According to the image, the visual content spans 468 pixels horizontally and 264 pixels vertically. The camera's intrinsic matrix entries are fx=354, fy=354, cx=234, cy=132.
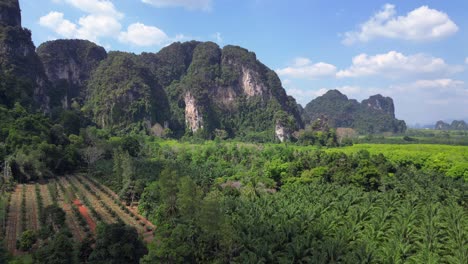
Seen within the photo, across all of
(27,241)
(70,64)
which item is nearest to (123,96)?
(70,64)

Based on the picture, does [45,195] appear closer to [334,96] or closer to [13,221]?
[13,221]

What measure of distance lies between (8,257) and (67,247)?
2343 mm

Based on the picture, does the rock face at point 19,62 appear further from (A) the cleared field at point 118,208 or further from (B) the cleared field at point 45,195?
(A) the cleared field at point 118,208

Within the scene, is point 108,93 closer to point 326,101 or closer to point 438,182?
point 438,182

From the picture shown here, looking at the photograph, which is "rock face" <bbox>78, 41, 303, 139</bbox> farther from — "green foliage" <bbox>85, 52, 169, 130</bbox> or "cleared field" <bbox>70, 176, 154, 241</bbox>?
"cleared field" <bbox>70, 176, 154, 241</bbox>

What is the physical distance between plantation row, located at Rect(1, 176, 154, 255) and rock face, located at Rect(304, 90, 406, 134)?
10871cm

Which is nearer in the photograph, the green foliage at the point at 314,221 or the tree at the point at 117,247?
the tree at the point at 117,247

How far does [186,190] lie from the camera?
75.8 ft

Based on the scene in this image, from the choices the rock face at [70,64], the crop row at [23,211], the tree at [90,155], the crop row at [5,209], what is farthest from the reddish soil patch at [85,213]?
the rock face at [70,64]

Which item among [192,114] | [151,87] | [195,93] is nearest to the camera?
[195,93]

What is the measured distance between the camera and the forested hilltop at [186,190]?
18.0 metres

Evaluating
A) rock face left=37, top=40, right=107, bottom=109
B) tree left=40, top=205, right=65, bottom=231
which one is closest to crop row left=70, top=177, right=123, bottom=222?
tree left=40, top=205, right=65, bottom=231

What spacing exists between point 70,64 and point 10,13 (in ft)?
88.6

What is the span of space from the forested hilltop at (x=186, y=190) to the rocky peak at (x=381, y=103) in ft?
308
